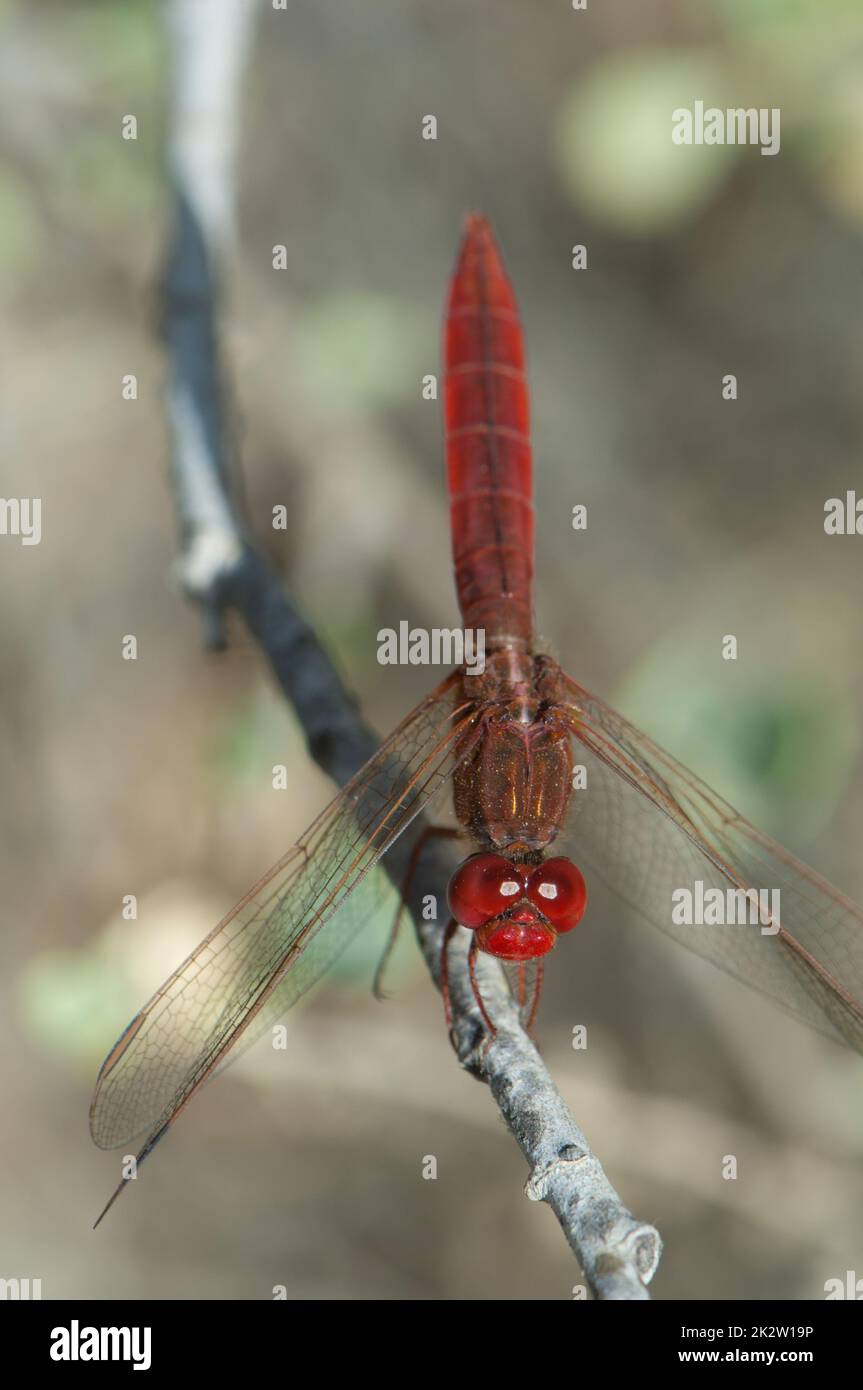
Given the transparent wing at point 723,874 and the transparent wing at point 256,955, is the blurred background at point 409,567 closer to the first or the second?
the transparent wing at point 723,874

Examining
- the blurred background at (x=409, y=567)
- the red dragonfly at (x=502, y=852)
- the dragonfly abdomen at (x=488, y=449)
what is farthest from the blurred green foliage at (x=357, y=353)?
the red dragonfly at (x=502, y=852)

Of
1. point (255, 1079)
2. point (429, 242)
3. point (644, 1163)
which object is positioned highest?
point (429, 242)

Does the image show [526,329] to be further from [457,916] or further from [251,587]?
[457,916]

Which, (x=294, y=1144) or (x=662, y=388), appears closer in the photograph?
(x=294, y=1144)

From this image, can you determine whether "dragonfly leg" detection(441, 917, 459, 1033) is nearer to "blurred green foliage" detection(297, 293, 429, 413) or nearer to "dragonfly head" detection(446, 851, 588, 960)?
"dragonfly head" detection(446, 851, 588, 960)

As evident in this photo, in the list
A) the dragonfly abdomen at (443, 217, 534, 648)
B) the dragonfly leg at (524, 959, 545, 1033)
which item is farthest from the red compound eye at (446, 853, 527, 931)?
the dragonfly abdomen at (443, 217, 534, 648)

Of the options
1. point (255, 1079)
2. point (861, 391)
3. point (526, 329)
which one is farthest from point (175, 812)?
point (861, 391)
